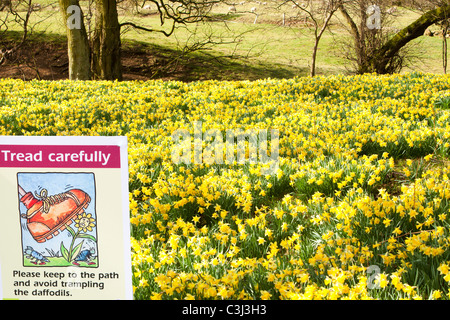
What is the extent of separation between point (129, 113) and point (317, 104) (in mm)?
2626

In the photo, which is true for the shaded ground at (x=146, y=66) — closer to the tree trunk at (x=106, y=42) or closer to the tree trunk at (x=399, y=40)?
the tree trunk at (x=106, y=42)

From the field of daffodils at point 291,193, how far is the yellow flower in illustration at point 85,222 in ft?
1.64

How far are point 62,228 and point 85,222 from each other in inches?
4.1

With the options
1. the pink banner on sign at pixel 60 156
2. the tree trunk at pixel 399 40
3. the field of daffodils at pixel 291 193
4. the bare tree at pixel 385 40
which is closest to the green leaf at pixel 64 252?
the pink banner on sign at pixel 60 156

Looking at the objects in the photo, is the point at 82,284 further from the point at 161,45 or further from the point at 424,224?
the point at 161,45

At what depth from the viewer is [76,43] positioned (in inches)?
418

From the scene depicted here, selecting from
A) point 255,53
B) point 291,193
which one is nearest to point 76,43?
point 291,193

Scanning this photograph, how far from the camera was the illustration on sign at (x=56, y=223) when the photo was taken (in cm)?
179

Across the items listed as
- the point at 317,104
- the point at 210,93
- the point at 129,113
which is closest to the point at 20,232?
the point at 129,113

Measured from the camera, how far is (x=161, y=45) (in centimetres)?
1961

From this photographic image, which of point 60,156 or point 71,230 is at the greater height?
point 60,156

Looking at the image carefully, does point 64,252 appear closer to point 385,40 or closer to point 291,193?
point 291,193

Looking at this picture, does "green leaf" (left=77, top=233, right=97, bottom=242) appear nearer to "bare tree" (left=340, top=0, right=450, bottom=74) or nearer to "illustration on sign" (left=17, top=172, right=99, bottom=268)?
"illustration on sign" (left=17, top=172, right=99, bottom=268)

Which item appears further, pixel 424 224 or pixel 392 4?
pixel 392 4
